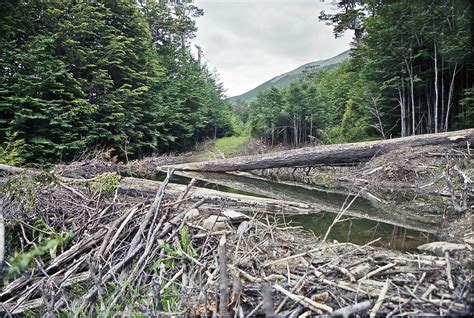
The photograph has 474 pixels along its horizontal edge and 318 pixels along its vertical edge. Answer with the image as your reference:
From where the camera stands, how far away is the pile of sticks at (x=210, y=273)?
182 cm

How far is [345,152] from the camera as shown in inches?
338

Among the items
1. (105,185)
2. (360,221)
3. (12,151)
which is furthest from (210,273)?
(12,151)

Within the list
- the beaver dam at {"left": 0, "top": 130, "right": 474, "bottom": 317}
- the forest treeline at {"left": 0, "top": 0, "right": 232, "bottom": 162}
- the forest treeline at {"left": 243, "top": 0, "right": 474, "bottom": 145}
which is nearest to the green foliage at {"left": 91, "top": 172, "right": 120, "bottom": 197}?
the beaver dam at {"left": 0, "top": 130, "right": 474, "bottom": 317}

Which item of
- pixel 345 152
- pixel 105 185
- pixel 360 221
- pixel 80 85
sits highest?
pixel 80 85

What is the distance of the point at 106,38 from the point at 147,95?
11.2 ft

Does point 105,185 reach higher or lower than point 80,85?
lower

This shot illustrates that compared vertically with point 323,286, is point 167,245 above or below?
above

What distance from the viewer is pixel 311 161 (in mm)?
8953

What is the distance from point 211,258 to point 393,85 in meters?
12.1

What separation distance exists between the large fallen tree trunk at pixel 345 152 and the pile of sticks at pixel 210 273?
236 inches

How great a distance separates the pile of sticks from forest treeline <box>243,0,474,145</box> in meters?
9.52

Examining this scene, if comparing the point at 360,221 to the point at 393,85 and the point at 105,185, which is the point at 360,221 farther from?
the point at 393,85

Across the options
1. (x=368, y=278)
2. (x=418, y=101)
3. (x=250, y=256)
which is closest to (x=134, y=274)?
(x=250, y=256)

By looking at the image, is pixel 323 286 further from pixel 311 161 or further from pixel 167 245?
pixel 311 161
